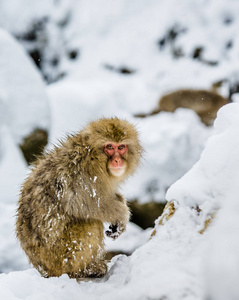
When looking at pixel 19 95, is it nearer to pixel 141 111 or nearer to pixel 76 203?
pixel 141 111

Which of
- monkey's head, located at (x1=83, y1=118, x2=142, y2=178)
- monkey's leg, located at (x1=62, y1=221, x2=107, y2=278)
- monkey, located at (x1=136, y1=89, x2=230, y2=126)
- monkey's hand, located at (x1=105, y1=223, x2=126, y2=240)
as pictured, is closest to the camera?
monkey's leg, located at (x1=62, y1=221, x2=107, y2=278)

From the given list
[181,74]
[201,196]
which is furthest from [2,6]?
[201,196]

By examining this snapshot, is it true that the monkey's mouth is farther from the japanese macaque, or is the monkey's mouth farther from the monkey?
the monkey

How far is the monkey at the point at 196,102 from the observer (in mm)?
7696

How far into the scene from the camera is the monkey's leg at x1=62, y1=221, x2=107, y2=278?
2.53 m

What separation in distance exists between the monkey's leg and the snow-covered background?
0.48ft

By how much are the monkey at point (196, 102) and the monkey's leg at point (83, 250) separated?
532 centimetres

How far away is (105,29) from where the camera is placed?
9.89 meters

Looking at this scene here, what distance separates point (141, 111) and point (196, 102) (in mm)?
1163

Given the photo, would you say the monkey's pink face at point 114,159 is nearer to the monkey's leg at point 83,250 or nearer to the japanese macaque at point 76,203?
the japanese macaque at point 76,203

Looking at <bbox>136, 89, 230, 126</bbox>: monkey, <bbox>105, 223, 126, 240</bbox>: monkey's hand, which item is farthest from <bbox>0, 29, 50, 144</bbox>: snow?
<bbox>105, 223, 126, 240</bbox>: monkey's hand

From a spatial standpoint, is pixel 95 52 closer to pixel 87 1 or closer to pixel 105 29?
pixel 105 29

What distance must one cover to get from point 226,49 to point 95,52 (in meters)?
3.22

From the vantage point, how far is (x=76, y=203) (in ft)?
8.47
